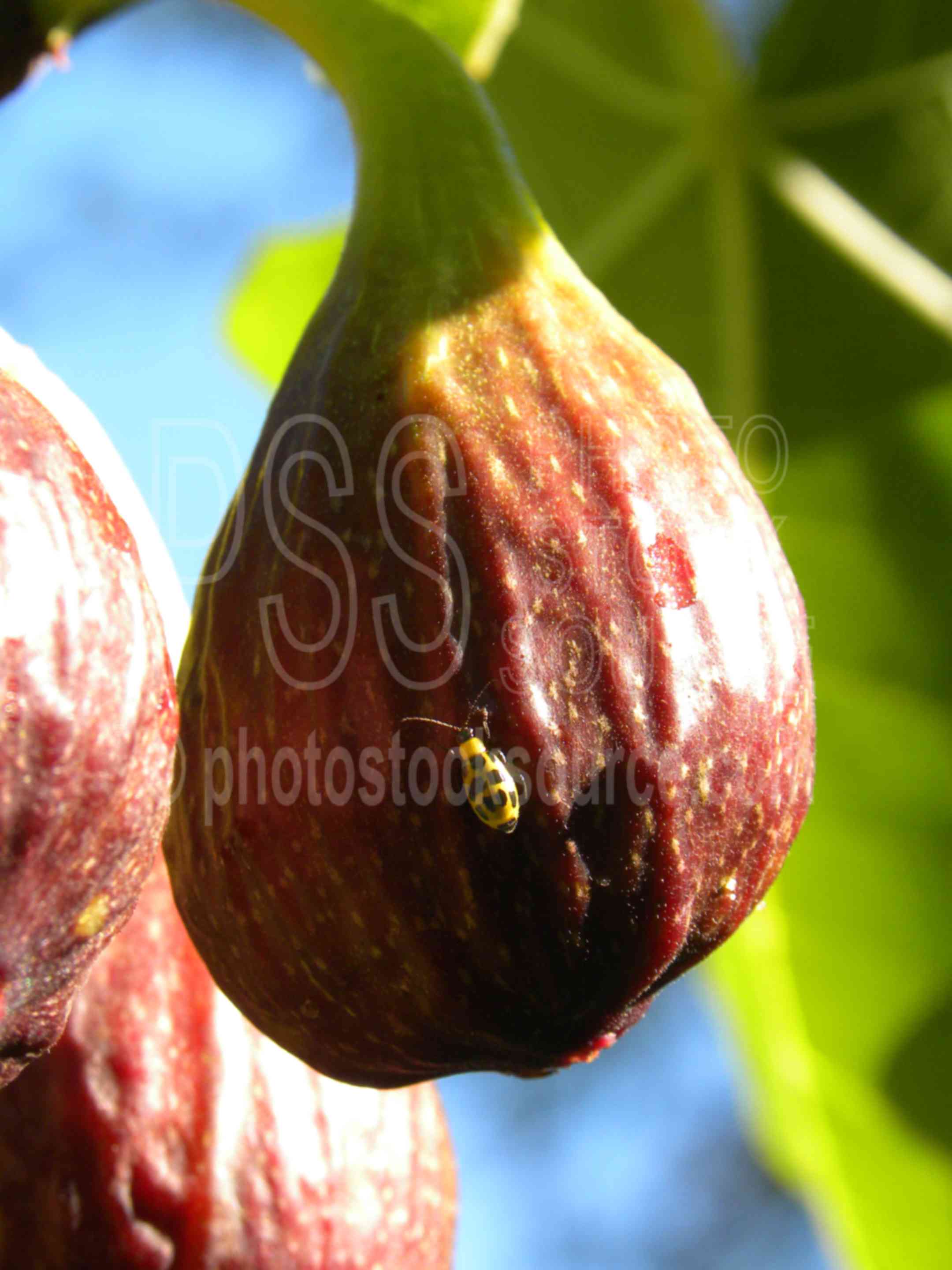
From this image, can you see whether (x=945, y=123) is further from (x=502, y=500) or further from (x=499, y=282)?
(x=502, y=500)

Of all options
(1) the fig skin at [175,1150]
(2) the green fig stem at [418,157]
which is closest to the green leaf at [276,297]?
(2) the green fig stem at [418,157]

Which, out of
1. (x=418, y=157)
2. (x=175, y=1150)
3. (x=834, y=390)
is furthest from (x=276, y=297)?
(x=175, y=1150)

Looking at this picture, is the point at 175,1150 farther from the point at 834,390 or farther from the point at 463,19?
the point at 834,390

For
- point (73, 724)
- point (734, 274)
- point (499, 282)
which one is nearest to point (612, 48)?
point (734, 274)

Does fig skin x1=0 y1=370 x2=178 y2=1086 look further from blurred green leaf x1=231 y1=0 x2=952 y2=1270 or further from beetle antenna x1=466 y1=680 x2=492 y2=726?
blurred green leaf x1=231 y1=0 x2=952 y2=1270

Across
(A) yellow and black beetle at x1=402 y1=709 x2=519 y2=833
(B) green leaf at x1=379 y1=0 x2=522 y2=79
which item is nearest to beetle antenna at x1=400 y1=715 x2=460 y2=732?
(A) yellow and black beetle at x1=402 y1=709 x2=519 y2=833

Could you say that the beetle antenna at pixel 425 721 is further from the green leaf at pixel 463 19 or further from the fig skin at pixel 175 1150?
the green leaf at pixel 463 19
